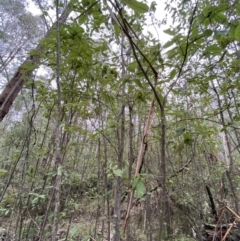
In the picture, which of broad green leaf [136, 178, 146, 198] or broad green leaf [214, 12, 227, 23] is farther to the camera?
broad green leaf [214, 12, 227, 23]

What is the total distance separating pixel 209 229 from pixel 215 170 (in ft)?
2.79

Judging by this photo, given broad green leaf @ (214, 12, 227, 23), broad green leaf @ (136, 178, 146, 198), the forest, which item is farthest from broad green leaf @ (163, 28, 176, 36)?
broad green leaf @ (136, 178, 146, 198)

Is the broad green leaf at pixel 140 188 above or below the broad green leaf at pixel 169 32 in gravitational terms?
below

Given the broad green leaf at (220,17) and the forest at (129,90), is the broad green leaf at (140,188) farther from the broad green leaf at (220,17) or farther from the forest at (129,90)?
the broad green leaf at (220,17)

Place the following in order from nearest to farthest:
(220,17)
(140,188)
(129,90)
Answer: (140,188) → (220,17) → (129,90)

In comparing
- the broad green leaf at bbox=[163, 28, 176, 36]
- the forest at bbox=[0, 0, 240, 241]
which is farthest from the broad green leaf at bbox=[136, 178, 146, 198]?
the broad green leaf at bbox=[163, 28, 176, 36]

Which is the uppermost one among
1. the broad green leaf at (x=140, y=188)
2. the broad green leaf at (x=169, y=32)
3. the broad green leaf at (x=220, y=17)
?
the broad green leaf at (x=220, y=17)

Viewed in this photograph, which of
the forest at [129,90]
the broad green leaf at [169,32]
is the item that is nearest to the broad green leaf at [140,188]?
the forest at [129,90]

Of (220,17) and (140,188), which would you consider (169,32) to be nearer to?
(220,17)

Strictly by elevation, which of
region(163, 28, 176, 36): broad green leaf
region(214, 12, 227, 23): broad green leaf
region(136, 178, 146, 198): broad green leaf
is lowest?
region(136, 178, 146, 198): broad green leaf

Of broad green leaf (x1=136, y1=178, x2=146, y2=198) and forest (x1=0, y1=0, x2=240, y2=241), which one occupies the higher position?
forest (x1=0, y1=0, x2=240, y2=241)

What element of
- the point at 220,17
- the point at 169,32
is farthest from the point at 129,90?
the point at 220,17

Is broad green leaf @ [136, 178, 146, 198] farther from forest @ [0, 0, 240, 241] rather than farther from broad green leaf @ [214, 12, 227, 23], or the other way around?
broad green leaf @ [214, 12, 227, 23]

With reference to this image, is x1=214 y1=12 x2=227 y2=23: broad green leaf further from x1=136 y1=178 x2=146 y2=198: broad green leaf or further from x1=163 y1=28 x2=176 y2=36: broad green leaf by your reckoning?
x1=136 y1=178 x2=146 y2=198: broad green leaf
